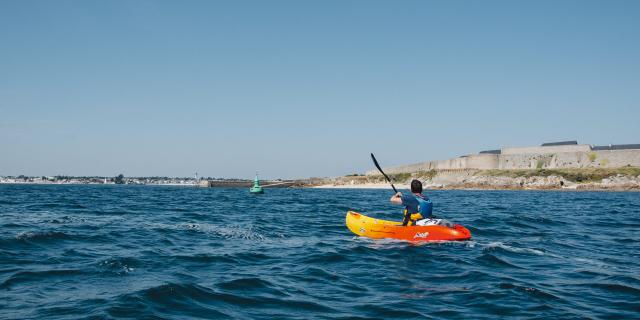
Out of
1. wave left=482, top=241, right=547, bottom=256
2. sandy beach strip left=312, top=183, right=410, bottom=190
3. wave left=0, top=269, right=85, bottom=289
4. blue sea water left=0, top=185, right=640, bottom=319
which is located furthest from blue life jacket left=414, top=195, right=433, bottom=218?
sandy beach strip left=312, top=183, right=410, bottom=190

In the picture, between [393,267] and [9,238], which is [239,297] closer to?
[393,267]

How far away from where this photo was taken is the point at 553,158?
98.2 m

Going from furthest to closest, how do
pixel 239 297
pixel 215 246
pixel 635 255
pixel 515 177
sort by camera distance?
pixel 515 177 → pixel 215 246 → pixel 635 255 → pixel 239 297

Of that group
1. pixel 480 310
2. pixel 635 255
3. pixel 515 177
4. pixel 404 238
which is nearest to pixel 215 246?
pixel 404 238

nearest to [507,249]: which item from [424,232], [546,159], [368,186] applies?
[424,232]

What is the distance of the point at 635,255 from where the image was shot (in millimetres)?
11883

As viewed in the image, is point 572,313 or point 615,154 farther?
point 615,154

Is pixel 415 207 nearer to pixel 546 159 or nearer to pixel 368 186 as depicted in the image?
pixel 546 159

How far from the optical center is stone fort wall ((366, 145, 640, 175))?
90.2 meters

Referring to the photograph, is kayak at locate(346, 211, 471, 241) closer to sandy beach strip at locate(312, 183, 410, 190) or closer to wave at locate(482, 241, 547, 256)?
wave at locate(482, 241, 547, 256)

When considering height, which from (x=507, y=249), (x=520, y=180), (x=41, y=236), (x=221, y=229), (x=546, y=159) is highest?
(x=546, y=159)

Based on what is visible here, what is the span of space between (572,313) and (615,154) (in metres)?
99.6

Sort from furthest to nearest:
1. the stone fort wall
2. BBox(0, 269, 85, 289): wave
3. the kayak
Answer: the stone fort wall < the kayak < BBox(0, 269, 85, 289): wave

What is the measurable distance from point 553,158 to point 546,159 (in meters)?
1.38
